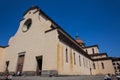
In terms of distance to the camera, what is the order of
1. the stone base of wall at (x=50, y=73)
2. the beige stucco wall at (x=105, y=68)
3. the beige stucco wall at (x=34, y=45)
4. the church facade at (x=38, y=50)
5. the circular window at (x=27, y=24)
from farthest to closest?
1. the beige stucco wall at (x=105, y=68)
2. the circular window at (x=27, y=24)
3. the beige stucco wall at (x=34, y=45)
4. the church facade at (x=38, y=50)
5. the stone base of wall at (x=50, y=73)

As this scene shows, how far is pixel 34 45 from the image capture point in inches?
763

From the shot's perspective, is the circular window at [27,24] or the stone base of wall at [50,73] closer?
the stone base of wall at [50,73]

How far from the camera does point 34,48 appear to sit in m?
19.1

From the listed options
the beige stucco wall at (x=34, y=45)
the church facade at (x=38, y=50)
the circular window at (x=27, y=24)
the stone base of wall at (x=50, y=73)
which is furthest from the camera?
the circular window at (x=27, y=24)

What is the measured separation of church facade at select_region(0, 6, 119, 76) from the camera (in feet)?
53.2

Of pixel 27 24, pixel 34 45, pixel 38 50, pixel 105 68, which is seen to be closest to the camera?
pixel 38 50

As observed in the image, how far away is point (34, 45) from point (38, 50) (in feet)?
5.33

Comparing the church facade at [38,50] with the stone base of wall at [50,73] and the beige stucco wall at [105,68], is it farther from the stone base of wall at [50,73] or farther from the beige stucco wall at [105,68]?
the beige stucco wall at [105,68]

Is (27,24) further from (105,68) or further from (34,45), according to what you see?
→ (105,68)

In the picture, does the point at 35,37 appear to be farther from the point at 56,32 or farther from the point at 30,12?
the point at 30,12

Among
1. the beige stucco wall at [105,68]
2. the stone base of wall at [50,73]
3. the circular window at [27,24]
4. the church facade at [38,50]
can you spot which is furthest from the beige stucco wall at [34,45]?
the beige stucco wall at [105,68]

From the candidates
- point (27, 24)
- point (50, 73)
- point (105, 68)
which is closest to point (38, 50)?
point (50, 73)

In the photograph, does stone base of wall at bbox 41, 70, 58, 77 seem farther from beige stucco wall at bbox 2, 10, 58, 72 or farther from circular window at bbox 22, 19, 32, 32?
circular window at bbox 22, 19, 32, 32

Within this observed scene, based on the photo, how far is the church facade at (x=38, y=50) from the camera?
16.2m
